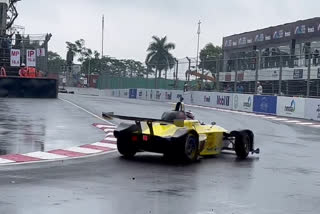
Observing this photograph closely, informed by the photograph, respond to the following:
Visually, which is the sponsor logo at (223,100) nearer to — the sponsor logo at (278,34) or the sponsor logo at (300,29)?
the sponsor logo at (300,29)

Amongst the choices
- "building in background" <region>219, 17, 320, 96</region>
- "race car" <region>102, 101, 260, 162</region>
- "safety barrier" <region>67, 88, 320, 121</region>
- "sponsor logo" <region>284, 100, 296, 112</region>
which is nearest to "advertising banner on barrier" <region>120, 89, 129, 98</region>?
"safety barrier" <region>67, 88, 320, 121</region>

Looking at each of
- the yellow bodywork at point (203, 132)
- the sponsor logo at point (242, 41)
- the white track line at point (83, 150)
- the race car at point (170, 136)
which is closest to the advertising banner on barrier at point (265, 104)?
the yellow bodywork at point (203, 132)

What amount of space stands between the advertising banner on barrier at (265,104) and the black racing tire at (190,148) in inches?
870

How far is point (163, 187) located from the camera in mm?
8844

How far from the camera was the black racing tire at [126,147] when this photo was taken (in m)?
12.1

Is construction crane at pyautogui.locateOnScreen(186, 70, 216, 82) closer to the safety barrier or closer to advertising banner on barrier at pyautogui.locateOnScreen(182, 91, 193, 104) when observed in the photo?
the safety barrier

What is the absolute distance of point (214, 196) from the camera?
8344mm

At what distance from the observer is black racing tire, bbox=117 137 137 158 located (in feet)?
39.6

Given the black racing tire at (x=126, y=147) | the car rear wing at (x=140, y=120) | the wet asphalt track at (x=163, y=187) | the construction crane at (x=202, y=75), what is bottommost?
the wet asphalt track at (x=163, y=187)

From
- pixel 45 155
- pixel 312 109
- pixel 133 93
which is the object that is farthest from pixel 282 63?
pixel 133 93

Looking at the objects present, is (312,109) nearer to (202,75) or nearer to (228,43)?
(202,75)

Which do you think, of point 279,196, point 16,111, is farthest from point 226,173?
point 16,111

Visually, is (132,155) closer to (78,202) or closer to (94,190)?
(94,190)

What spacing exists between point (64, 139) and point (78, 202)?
7.27 meters
